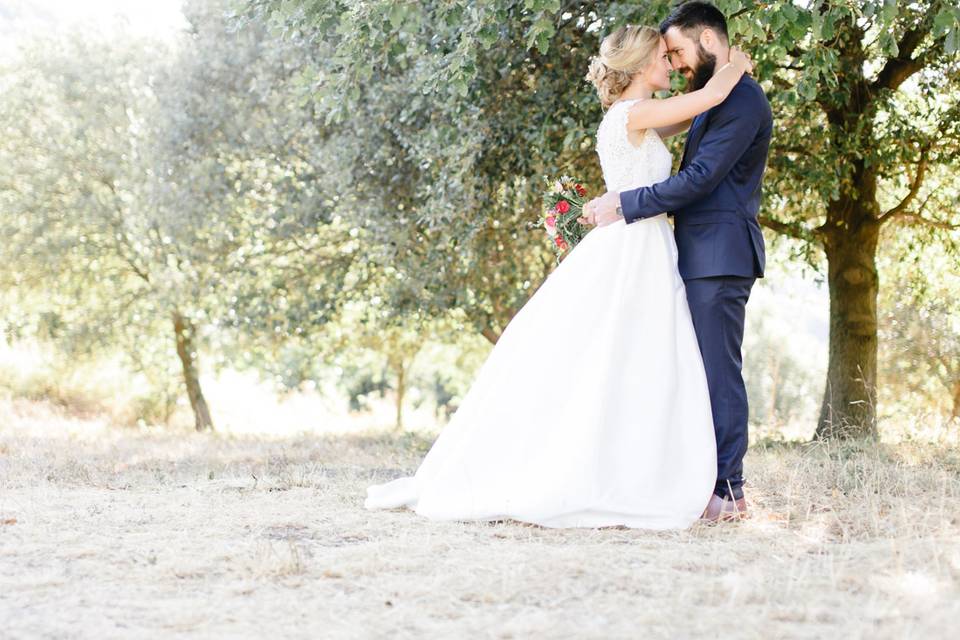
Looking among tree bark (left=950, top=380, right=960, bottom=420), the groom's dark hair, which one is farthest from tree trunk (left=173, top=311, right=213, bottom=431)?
the groom's dark hair

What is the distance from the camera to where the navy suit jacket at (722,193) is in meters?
4.84

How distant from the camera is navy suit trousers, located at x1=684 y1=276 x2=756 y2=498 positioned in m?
4.91

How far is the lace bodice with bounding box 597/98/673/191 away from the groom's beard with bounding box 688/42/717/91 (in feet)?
1.16

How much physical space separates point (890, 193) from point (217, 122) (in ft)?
32.0

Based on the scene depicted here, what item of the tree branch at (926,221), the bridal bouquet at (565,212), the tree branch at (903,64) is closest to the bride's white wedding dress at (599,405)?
the bridal bouquet at (565,212)

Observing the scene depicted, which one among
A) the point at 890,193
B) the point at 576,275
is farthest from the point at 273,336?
the point at 576,275

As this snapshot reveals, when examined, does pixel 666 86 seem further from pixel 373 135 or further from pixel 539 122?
pixel 373 135

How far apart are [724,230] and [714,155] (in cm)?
39

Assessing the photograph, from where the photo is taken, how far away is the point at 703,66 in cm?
514

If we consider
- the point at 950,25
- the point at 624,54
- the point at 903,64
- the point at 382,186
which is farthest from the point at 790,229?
the point at 624,54

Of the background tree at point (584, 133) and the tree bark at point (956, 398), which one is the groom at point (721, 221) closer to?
the background tree at point (584, 133)

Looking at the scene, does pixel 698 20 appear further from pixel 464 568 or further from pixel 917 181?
pixel 917 181

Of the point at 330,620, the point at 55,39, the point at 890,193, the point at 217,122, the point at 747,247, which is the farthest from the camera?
the point at 55,39

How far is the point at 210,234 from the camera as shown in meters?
15.3
